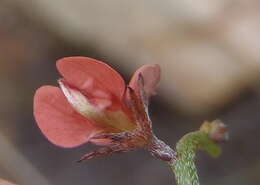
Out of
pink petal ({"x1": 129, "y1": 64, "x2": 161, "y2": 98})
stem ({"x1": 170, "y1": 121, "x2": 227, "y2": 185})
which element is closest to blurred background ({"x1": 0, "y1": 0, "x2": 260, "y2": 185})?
stem ({"x1": 170, "y1": 121, "x2": 227, "y2": 185})

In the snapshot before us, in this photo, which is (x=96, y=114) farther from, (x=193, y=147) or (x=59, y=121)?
(x=193, y=147)

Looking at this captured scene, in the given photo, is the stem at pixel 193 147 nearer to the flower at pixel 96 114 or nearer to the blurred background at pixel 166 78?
the flower at pixel 96 114

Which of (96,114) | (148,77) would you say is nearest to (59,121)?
(96,114)

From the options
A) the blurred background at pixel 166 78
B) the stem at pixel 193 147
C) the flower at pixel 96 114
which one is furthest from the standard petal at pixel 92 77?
the blurred background at pixel 166 78

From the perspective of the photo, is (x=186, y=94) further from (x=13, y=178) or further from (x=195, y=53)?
(x=13, y=178)

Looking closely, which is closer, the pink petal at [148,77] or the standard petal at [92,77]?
the standard petal at [92,77]

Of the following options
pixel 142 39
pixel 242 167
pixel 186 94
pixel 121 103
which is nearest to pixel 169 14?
pixel 142 39

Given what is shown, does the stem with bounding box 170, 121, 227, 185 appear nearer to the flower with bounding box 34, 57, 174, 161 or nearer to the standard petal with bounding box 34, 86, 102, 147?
the flower with bounding box 34, 57, 174, 161
